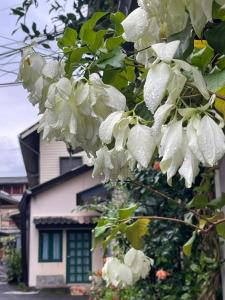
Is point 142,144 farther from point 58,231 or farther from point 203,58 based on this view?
point 58,231

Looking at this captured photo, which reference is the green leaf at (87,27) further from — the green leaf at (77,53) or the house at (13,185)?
the house at (13,185)

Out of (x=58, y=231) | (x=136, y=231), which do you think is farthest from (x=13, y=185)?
(x=136, y=231)

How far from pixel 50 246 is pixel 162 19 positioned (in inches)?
642

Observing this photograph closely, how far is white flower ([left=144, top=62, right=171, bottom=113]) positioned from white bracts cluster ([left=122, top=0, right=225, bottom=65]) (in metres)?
0.07

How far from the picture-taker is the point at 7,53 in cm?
591

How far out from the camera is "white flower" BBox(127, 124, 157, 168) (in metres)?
0.75

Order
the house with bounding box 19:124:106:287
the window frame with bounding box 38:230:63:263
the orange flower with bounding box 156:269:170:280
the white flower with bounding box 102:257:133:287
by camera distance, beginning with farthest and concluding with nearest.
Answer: the window frame with bounding box 38:230:63:263, the house with bounding box 19:124:106:287, the orange flower with bounding box 156:269:170:280, the white flower with bounding box 102:257:133:287

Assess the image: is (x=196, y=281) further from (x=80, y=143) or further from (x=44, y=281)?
(x=44, y=281)

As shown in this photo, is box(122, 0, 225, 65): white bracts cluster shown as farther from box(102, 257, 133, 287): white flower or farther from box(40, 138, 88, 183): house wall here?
box(40, 138, 88, 183): house wall

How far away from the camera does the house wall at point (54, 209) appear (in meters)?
16.3

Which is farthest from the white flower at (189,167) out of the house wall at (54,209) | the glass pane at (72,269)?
the glass pane at (72,269)

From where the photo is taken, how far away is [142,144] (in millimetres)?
757

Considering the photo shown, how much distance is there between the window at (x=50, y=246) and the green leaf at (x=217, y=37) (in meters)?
16.1

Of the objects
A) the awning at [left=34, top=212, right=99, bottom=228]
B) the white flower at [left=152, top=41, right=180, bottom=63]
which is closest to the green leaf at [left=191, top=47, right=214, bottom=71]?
the white flower at [left=152, top=41, right=180, bottom=63]
